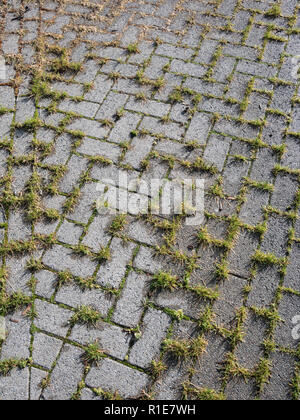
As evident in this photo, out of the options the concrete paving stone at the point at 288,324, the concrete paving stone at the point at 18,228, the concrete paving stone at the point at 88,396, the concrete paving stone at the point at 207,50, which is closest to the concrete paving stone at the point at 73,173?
the concrete paving stone at the point at 18,228

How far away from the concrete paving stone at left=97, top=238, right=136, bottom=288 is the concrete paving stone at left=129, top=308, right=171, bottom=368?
35 centimetres

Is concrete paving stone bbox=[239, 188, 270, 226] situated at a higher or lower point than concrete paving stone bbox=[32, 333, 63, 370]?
higher

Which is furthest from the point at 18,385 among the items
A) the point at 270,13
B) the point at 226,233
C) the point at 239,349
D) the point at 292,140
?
the point at 270,13

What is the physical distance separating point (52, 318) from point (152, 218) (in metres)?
1.09

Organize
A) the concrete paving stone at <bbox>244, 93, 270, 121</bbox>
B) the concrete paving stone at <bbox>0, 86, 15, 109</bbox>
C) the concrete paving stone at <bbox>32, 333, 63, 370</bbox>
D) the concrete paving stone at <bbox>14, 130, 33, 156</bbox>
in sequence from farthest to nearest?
1. the concrete paving stone at <bbox>0, 86, 15, 109</bbox>
2. the concrete paving stone at <bbox>244, 93, 270, 121</bbox>
3. the concrete paving stone at <bbox>14, 130, 33, 156</bbox>
4. the concrete paving stone at <bbox>32, 333, 63, 370</bbox>

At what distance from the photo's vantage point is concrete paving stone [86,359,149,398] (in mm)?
2861


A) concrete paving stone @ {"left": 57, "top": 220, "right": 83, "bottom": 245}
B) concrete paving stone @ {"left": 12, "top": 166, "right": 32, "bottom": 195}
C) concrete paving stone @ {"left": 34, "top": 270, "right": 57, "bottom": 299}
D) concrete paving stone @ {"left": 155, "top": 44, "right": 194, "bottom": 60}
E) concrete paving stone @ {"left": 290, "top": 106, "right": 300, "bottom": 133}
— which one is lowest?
concrete paving stone @ {"left": 34, "top": 270, "right": 57, "bottom": 299}

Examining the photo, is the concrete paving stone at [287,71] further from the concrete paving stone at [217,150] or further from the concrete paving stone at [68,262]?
the concrete paving stone at [68,262]

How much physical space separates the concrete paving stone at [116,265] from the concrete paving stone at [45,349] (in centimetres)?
53

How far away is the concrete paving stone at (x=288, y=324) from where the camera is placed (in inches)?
119

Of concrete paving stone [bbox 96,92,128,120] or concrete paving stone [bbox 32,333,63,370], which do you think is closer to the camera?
concrete paving stone [bbox 32,333,63,370]

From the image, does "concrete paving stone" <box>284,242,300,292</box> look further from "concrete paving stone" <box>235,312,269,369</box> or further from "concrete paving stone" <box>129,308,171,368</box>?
"concrete paving stone" <box>129,308,171,368</box>

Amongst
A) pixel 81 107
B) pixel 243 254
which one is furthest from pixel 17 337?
pixel 81 107

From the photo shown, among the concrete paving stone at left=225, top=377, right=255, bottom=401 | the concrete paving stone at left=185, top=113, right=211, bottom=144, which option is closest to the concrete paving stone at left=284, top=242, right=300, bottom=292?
the concrete paving stone at left=225, top=377, right=255, bottom=401
